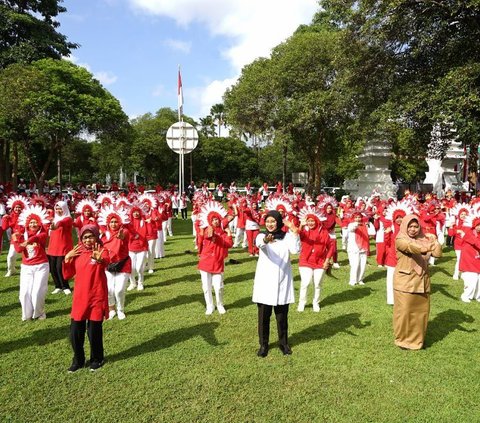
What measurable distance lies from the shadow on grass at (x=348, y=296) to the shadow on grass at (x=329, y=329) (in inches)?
34.2

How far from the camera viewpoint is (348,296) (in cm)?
872

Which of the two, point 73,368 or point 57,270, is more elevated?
point 57,270

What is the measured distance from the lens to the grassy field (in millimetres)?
4414

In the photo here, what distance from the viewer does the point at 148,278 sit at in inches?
408

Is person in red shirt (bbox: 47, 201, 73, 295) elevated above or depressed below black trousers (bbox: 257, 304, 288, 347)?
above

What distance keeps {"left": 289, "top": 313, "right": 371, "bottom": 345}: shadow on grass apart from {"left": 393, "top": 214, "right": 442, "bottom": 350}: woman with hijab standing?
0.89 meters

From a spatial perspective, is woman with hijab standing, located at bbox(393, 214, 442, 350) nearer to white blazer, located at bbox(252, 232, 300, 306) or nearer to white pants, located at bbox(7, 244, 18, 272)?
white blazer, located at bbox(252, 232, 300, 306)

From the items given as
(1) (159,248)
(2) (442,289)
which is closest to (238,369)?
(2) (442,289)

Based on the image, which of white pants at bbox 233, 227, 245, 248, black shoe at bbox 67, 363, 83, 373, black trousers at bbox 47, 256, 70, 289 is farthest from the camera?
white pants at bbox 233, 227, 245, 248

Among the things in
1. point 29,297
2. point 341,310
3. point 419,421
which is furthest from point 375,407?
point 29,297

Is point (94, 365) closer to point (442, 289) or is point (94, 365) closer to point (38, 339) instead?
point (38, 339)

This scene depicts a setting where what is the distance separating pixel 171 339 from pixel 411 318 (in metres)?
3.45

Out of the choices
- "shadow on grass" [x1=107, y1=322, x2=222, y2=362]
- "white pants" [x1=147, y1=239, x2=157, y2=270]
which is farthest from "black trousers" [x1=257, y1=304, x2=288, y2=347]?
"white pants" [x1=147, y1=239, x2=157, y2=270]

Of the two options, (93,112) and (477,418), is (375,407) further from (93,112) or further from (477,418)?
(93,112)
